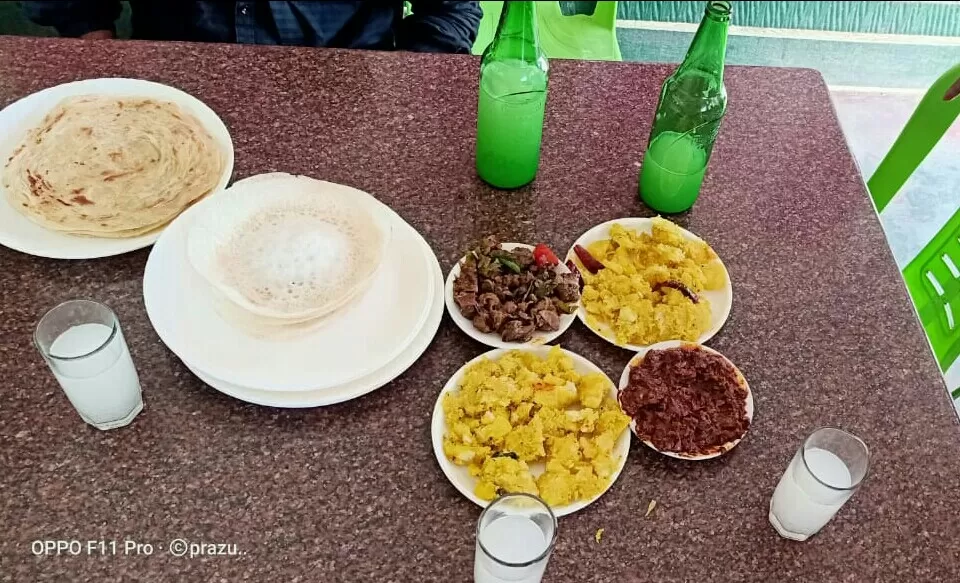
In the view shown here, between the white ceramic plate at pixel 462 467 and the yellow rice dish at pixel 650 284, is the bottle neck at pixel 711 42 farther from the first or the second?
the white ceramic plate at pixel 462 467

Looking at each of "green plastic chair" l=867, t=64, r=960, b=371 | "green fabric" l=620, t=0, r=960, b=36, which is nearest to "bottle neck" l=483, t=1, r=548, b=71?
"green plastic chair" l=867, t=64, r=960, b=371

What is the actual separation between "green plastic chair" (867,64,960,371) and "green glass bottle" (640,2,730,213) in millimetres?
517

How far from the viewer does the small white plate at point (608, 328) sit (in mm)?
1090

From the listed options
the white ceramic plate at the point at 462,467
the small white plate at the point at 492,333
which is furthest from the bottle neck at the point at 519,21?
the white ceramic plate at the point at 462,467

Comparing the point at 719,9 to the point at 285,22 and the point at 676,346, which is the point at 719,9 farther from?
the point at 285,22

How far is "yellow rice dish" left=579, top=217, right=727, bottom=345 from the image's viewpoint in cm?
108

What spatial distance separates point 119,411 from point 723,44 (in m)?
0.95

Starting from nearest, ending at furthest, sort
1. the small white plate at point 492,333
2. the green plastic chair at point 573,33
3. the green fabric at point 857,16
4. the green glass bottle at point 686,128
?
the small white plate at point 492,333
the green glass bottle at point 686,128
the green plastic chair at point 573,33
the green fabric at point 857,16

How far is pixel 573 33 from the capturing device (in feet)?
7.06

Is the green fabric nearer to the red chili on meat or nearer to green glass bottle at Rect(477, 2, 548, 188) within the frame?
green glass bottle at Rect(477, 2, 548, 188)

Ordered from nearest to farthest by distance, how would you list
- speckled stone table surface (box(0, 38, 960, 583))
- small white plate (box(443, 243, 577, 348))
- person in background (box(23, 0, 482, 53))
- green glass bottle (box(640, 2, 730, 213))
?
speckled stone table surface (box(0, 38, 960, 583))
small white plate (box(443, 243, 577, 348))
green glass bottle (box(640, 2, 730, 213))
person in background (box(23, 0, 482, 53))

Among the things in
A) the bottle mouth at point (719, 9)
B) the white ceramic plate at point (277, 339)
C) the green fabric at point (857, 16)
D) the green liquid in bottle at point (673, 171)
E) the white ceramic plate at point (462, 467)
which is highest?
the bottle mouth at point (719, 9)

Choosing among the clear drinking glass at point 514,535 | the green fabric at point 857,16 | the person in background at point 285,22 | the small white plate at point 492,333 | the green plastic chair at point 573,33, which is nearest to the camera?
the clear drinking glass at point 514,535

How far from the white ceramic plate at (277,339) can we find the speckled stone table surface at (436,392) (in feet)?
0.20
